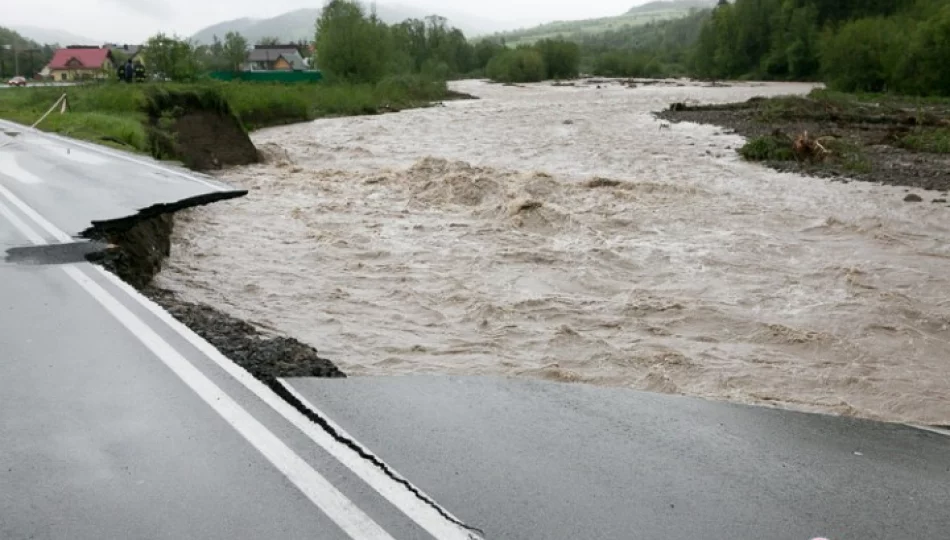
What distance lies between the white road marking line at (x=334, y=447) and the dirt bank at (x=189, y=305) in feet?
0.39

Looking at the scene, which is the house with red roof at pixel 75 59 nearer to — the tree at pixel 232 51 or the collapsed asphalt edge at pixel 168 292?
the tree at pixel 232 51

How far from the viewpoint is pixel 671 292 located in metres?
11.3

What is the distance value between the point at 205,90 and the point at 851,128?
84.1 ft

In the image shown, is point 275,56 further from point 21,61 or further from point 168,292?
point 168,292

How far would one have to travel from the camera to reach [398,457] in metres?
4.79

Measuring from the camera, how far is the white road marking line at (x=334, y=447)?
3982 mm

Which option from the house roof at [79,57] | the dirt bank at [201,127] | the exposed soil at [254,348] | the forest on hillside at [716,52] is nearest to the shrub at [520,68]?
the forest on hillside at [716,52]

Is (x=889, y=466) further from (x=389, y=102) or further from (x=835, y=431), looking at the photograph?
(x=389, y=102)

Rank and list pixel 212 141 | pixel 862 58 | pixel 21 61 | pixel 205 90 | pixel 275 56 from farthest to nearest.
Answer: pixel 275 56, pixel 21 61, pixel 862 58, pixel 205 90, pixel 212 141

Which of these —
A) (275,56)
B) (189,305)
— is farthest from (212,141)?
(275,56)

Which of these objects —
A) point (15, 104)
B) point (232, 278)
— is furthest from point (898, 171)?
point (15, 104)

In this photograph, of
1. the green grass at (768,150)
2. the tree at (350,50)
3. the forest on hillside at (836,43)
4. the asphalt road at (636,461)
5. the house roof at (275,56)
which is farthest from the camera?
the house roof at (275,56)

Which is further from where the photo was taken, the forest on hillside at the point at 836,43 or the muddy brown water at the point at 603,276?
the forest on hillside at the point at 836,43

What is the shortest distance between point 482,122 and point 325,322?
114 feet
